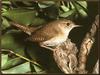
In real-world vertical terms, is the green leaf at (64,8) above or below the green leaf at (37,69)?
above

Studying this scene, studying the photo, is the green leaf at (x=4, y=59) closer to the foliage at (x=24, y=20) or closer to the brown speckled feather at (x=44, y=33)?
the foliage at (x=24, y=20)

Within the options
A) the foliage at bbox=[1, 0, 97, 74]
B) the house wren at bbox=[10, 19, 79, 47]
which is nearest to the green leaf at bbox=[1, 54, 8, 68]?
the foliage at bbox=[1, 0, 97, 74]

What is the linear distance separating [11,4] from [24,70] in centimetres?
23

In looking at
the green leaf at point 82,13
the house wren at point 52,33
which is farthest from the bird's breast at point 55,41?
the green leaf at point 82,13

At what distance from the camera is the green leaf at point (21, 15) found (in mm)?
854

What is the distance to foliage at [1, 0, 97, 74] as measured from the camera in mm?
844

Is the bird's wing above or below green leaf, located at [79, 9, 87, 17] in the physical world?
below

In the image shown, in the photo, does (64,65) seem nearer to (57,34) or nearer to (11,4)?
(57,34)

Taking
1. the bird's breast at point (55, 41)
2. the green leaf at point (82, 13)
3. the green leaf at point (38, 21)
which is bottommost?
the bird's breast at point (55, 41)

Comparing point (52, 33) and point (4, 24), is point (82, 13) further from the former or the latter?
point (4, 24)

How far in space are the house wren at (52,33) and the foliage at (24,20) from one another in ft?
0.08

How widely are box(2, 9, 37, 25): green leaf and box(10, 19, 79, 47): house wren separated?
0.10ft

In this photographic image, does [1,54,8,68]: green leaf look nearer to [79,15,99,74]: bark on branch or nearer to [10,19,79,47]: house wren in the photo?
[10,19,79,47]: house wren

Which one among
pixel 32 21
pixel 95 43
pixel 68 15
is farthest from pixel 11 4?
pixel 95 43
